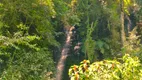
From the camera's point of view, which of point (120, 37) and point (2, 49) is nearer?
point (2, 49)

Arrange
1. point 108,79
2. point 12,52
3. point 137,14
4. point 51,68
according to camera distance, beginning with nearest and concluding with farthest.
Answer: point 108,79 → point 12,52 → point 51,68 → point 137,14

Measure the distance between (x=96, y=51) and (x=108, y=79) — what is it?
770 centimetres

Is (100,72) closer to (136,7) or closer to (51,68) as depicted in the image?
(51,68)

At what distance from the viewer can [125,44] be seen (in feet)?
28.0

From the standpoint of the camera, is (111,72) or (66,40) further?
(66,40)

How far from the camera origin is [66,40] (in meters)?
8.30

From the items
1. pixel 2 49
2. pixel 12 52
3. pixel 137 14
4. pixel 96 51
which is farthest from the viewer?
pixel 137 14

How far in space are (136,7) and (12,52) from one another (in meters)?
6.84

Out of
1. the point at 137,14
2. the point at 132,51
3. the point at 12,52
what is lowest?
the point at 132,51

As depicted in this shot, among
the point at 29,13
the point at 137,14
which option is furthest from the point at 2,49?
the point at 137,14

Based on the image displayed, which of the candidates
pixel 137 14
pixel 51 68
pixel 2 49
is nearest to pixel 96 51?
pixel 137 14

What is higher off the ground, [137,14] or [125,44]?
[137,14]

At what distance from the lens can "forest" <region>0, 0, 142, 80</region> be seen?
4.35 ft

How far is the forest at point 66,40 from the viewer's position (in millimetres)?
1325
